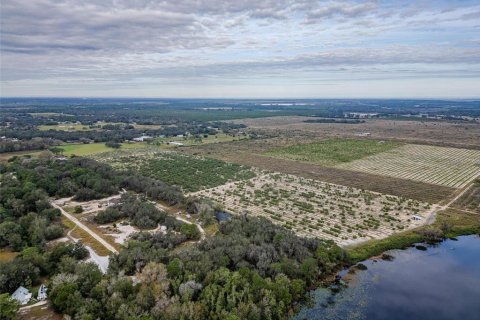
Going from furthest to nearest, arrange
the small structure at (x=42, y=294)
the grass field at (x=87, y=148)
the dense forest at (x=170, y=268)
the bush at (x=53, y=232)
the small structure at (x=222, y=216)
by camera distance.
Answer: the grass field at (x=87, y=148), the small structure at (x=222, y=216), the bush at (x=53, y=232), the small structure at (x=42, y=294), the dense forest at (x=170, y=268)

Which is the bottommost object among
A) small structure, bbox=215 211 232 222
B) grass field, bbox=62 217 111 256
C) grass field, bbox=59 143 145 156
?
→ grass field, bbox=62 217 111 256

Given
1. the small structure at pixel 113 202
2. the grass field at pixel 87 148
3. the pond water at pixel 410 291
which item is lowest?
the pond water at pixel 410 291

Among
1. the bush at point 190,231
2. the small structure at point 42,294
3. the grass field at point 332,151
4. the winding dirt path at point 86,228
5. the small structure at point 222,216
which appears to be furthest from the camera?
the grass field at point 332,151

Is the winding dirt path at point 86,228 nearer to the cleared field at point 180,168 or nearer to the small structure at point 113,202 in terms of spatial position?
the small structure at point 113,202

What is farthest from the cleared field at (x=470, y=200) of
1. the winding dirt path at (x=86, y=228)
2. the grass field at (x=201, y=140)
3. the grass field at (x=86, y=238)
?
the grass field at (x=201, y=140)

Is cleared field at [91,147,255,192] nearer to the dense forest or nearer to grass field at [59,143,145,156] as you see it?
grass field at [59,143,145,156]

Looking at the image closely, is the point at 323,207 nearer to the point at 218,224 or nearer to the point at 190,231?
the point at 218,224

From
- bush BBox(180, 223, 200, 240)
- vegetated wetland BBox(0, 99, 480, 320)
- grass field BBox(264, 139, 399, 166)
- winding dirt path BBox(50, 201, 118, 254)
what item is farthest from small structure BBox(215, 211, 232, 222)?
grass field BBox(264, 139, 399, 166)

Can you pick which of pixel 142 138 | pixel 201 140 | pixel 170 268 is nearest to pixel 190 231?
pixel 170 268
